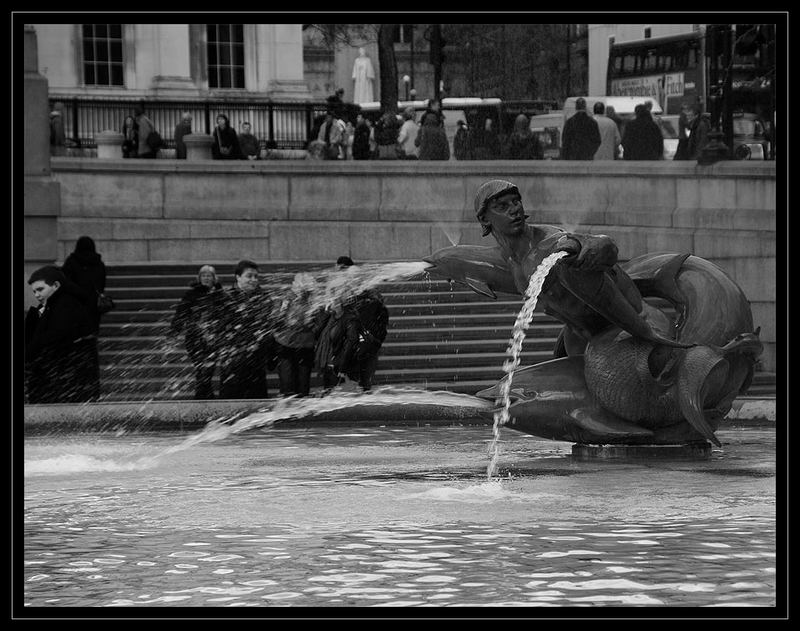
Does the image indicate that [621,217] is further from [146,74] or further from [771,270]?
[146,74]

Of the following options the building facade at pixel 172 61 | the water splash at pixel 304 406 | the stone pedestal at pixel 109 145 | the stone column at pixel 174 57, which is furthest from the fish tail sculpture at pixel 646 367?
the stone column at pixel 174 57

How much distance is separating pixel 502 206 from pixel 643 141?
15.8 meters

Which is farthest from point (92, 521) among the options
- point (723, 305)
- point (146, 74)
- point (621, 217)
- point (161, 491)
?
point (146, 74)

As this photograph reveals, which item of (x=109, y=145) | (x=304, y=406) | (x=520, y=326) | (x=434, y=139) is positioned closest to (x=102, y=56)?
(x=109, y=145)

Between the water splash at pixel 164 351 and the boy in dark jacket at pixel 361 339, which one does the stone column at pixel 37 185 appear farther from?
the boy in dark jacket at pixel 361 339

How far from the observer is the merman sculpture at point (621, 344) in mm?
11086

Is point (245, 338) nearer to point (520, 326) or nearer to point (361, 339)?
point (361, 339)

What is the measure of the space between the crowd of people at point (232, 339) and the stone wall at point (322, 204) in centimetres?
840

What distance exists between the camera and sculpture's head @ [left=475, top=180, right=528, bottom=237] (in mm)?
10938

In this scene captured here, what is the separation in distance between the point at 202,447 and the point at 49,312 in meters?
3.27

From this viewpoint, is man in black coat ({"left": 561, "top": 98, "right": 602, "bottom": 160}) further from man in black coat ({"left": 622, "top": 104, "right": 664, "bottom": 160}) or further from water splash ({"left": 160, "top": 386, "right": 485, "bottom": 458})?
water splash ({"left": 160, "top": 386, "right": 485, "bottom": 458})

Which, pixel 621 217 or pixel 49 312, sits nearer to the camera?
pixel 49 312

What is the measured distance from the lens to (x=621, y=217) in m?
24.9
